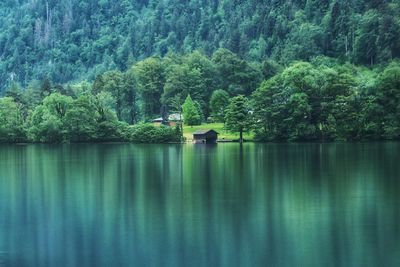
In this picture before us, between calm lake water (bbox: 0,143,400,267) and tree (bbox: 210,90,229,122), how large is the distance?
6796 cm

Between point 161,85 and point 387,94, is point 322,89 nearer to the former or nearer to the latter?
point 387,94

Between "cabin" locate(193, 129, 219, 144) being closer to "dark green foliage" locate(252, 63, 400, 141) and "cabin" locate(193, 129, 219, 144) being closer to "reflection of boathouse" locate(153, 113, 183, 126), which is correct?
"dark green foliage" locate(252, 63, 400, 141)

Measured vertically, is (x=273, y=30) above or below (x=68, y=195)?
above

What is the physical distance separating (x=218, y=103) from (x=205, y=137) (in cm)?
1867

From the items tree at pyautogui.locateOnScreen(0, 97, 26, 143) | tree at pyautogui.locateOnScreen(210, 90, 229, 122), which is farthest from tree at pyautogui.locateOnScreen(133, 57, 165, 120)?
tree at pyautogui.locateOnScreen(0, 97, 26, 143)

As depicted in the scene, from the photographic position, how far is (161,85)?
15512 cm

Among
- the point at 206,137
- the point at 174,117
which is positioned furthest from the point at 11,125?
the point at 206,137

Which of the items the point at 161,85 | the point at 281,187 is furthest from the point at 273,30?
the point at 281,187

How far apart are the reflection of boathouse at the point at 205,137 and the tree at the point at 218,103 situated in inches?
581

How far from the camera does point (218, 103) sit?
138 meters

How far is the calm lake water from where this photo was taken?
31062mm

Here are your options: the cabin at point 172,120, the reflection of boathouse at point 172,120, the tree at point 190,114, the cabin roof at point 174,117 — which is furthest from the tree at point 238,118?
the cabin roof at point 174,117

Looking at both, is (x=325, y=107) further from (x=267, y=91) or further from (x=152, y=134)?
(x=152, y=134)

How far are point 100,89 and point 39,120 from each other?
79.5 ft
